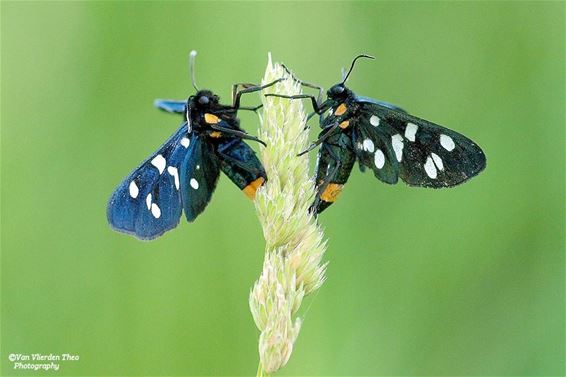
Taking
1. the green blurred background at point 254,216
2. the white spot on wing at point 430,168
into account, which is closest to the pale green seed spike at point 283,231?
the white spot on wing at point 430,168

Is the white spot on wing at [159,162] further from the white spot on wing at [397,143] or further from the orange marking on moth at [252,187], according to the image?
the white spot on wing at [397,143]

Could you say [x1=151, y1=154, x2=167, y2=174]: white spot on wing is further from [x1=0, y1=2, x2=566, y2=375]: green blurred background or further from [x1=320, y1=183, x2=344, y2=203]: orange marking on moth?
[x1=0, y1=2, x2=566, y2=375]: green blurred background

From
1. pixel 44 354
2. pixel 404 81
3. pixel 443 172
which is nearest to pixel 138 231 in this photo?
pixel 44 354

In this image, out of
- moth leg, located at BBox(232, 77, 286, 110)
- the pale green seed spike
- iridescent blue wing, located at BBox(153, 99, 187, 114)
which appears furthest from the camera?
iridescent blue wing, located at BBox(153, 99, 187, 114)

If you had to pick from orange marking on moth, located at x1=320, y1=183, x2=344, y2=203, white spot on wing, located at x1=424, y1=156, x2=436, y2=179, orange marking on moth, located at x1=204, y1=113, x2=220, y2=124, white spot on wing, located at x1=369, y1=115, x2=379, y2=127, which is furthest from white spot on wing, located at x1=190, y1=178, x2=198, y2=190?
white spot on wing, located at x1=424, y1=156, x2=436, y2=179

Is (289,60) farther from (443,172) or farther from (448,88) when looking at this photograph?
(443,172)

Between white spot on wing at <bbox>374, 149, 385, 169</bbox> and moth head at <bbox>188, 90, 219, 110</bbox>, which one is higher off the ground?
moth head at <bbox>188, 90, 219, 110</bbox>

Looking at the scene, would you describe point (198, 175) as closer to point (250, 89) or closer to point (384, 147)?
point (250, 89)
